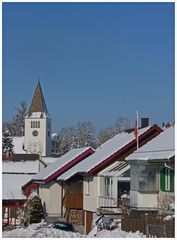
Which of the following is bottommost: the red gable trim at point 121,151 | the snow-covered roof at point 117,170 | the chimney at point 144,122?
the snow-covered roof at point 117,170

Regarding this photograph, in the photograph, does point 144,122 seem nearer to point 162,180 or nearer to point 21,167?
point 162,180

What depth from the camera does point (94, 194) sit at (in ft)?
101

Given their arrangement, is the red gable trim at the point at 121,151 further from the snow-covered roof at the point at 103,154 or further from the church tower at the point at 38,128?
the church tower at the point at 38,128

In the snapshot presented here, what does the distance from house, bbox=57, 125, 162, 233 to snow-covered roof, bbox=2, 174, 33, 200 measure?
835cm

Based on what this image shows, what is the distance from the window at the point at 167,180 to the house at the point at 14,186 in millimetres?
15590

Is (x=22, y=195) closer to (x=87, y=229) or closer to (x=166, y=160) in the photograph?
(x=87, y=229)

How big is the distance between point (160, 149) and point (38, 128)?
10436cm

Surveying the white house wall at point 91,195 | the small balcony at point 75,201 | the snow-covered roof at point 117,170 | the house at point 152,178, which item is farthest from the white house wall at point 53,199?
the house at point 152,178

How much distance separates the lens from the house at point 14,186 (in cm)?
3894

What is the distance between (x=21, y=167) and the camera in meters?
49.5

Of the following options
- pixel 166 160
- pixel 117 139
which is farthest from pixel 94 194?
pixel 166 160

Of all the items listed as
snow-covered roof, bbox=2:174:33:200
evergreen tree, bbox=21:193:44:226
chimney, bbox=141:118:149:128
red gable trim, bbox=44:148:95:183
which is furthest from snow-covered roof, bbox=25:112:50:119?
chimney, bbox=141:118:149:128

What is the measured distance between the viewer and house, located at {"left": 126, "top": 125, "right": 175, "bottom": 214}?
2202 centimetres

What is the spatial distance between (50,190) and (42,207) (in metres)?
1.52
